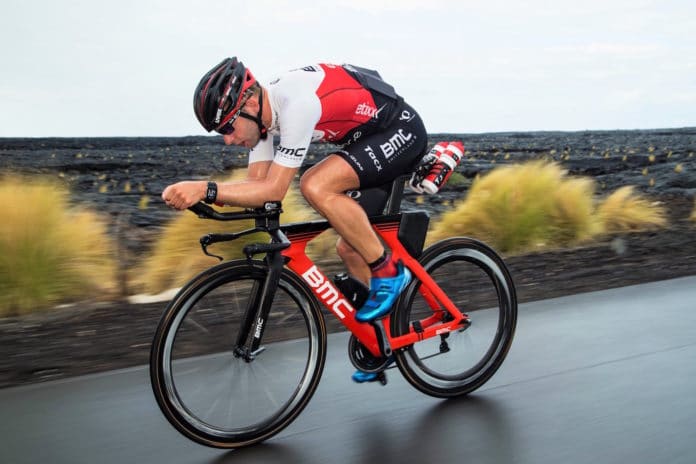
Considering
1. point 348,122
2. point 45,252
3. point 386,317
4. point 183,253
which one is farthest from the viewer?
point 183,253

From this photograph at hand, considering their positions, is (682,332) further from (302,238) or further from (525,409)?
(302,238)

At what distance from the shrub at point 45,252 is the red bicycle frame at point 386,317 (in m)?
3.69

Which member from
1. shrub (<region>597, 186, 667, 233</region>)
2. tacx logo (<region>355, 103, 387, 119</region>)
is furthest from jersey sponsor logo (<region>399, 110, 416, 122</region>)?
shrub (<region>597, 186, 667, 233</region>)

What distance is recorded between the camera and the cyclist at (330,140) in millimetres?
3801

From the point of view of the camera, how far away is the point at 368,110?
4.31 meters

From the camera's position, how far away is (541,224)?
10.1 metres

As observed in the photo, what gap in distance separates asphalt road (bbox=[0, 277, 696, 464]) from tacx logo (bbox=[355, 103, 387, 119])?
158cm

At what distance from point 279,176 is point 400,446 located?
1411 millimetres

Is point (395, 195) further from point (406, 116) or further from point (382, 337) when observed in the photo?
point (382, 337)

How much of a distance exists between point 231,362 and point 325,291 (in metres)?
0.59

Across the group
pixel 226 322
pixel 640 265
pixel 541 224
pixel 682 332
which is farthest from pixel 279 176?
pixel 541 224

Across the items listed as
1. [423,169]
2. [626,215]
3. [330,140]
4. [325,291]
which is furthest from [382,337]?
[626,215]

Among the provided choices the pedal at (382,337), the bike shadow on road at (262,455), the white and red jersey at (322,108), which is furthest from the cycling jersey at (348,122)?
the bike shadow on road at (262,455)

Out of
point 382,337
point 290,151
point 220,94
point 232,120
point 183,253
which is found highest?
point 220,94
